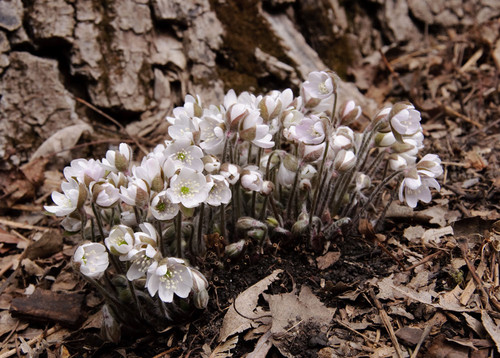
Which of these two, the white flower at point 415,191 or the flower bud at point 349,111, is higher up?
the flower bud at point 349,111

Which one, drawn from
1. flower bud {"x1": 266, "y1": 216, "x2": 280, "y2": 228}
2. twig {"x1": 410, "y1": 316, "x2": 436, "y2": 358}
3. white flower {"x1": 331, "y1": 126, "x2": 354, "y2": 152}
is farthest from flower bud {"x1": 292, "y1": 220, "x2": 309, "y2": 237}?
twig {"x1": 410, "y1": 316, "x2": 436, "y2": 358}

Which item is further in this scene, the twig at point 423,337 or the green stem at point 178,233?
the green stem at point 178,233

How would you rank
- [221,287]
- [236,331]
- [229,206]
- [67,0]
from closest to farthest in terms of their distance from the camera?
[236,331], [221,287], [229,206], [67,0]

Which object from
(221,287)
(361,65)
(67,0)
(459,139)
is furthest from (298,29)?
(221,287)

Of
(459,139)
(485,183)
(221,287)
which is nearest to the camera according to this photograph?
(221,287)

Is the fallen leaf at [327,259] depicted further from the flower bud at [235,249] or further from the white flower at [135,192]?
the white flower at [135,192]

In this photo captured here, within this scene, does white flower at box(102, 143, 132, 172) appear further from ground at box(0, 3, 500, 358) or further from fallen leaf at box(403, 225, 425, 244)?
fallen leaf at box(403, 225, 425, 244)

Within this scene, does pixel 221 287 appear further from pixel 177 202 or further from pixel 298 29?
pixel 298 29

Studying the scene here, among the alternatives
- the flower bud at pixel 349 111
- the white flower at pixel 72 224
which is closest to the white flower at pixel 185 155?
the white flower at pixel 72 224
